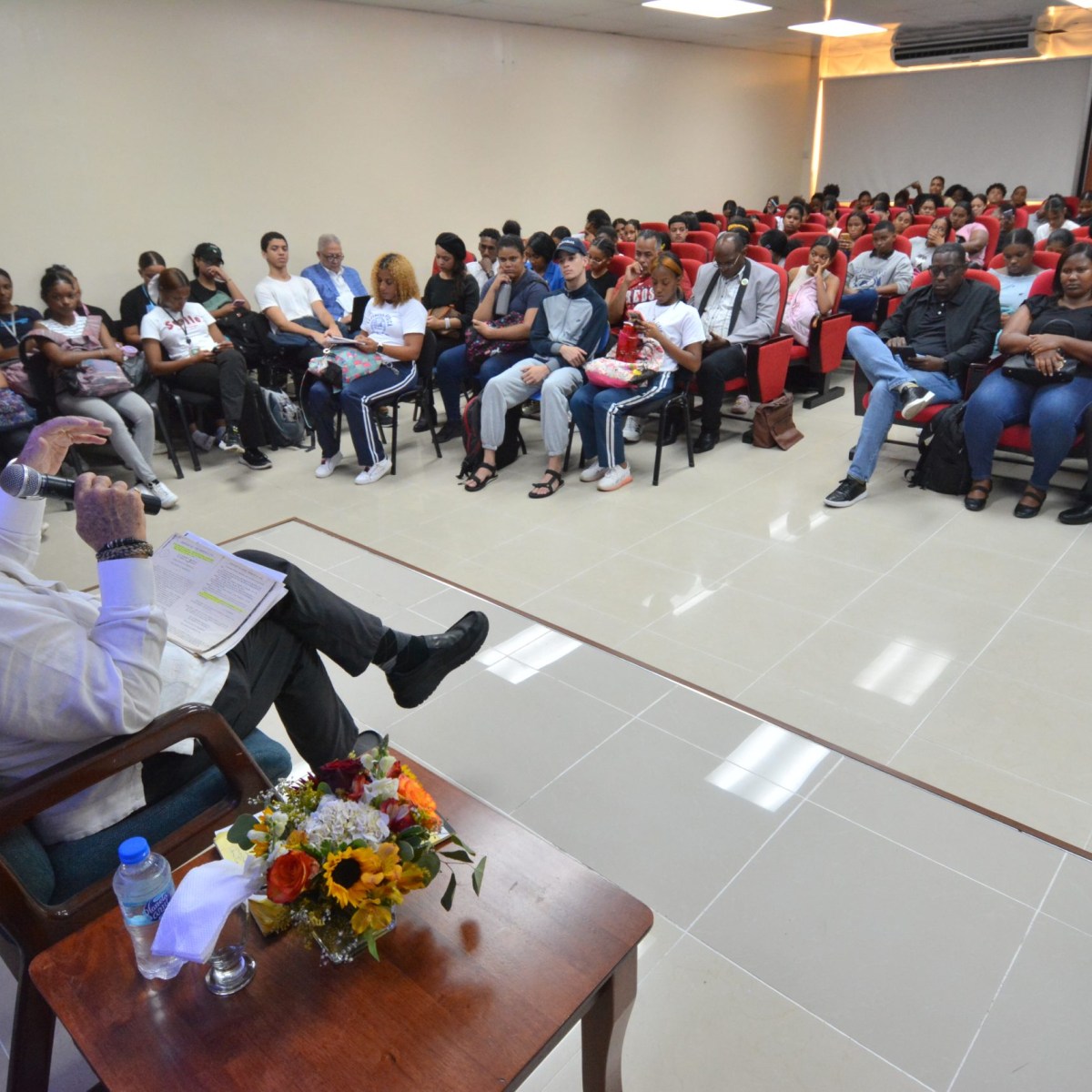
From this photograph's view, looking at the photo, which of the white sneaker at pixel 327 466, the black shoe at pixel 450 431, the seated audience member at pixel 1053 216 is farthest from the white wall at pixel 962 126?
the white sneaker at pixel 327 466

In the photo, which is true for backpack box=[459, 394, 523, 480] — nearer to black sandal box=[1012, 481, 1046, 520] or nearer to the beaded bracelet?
black sandal box=[1012, 481, 1046, 520]

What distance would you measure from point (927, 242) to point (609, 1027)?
22.0 feet

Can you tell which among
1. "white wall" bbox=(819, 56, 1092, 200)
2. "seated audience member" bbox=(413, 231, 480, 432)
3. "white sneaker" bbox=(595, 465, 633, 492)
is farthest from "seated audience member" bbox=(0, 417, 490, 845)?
"white wall" bbox=(819, 56, 1092, 200)

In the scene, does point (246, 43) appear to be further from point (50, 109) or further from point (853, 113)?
point (853, 113)

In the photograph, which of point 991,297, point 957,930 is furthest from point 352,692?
point 991,297

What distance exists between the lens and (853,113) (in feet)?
40.3

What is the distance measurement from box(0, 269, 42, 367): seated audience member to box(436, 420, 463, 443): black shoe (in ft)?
7.23

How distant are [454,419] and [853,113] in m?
10.4

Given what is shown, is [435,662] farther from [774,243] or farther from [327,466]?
[774,243]

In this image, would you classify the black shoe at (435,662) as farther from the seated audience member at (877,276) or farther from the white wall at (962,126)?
the white wall at (962,126)

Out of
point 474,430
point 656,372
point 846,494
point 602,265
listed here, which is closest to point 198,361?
point 474,430

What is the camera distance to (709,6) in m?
7.80

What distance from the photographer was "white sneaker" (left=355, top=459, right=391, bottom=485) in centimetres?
439

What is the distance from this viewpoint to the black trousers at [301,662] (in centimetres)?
174
